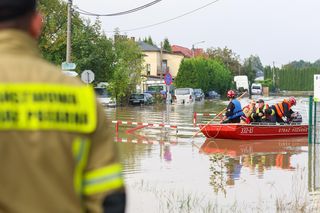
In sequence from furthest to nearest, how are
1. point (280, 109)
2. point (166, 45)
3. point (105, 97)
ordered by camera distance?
point (166, 45)
point (105, 97)
point (280, 109)

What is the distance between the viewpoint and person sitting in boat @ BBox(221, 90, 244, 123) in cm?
1918

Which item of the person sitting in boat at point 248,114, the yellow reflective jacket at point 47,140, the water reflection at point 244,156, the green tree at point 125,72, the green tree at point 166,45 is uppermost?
the green tree at point 166,45

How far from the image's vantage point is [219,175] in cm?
1192

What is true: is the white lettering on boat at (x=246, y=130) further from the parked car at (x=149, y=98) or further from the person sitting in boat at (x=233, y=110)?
the parked car at (x=149, y=98)

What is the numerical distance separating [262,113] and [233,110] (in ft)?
4.45

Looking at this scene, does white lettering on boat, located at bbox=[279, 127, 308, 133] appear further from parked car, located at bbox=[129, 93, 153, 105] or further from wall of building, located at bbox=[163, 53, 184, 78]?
wall of building, located at bbox=[163, 53, 184, 78]

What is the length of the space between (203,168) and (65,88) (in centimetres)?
1089

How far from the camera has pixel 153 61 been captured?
91.2 metres

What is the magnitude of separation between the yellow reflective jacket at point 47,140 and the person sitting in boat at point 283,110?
61.1 ft

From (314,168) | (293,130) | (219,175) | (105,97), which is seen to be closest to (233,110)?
(293,130)

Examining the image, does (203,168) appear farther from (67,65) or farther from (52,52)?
(52,52)

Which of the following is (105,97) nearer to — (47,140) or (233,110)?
(233,110)

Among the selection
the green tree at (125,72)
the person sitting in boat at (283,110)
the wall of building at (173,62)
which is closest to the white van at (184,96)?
the green tree at (125,72)

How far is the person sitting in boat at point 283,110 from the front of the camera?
2034 centimetres
